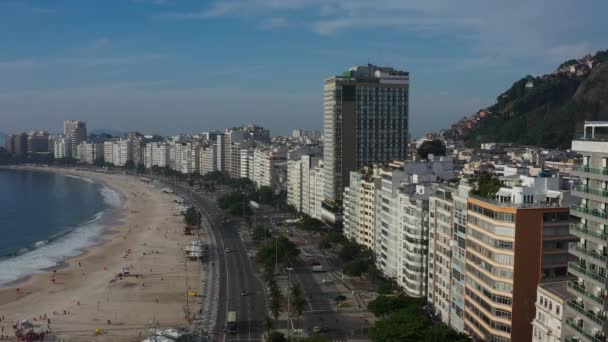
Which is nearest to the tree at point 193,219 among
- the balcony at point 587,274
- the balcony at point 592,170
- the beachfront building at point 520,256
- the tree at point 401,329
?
the tree at point 401,329

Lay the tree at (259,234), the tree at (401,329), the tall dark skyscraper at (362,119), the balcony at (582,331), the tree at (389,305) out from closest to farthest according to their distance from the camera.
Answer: the balcony at (582,331) → the tree at (401,329) → the tree at (389,305) → the tree at (259,234) → the tall dark skyscraper at (362,119)

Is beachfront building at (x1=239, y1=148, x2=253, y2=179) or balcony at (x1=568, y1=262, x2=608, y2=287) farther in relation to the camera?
beachfront building at (x1=239, y1=148, x2=253, y2=179)

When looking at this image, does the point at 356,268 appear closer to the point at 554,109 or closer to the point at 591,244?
the point at 591,244

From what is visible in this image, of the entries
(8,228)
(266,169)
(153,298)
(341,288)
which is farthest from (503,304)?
(266,169)

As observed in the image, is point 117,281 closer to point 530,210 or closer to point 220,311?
point 220,311

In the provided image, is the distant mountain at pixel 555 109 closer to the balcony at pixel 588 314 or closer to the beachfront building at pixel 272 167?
the beachfront building at pixel 272 167

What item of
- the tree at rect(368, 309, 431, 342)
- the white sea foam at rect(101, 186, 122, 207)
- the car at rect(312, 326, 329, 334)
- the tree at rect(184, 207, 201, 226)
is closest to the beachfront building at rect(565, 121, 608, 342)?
the tree at rect(368, 309, 431, 342)

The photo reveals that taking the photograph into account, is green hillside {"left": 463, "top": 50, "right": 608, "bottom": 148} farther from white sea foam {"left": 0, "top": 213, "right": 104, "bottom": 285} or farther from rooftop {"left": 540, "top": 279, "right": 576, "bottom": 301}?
rooftop {"left": 540, "top": 279, "right": 576, "bottom": 301}
